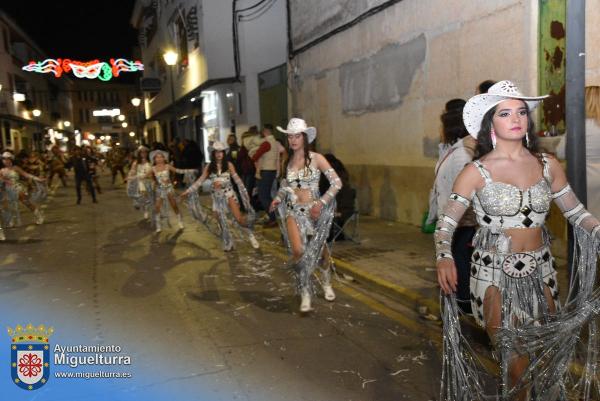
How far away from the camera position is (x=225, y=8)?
2108cm

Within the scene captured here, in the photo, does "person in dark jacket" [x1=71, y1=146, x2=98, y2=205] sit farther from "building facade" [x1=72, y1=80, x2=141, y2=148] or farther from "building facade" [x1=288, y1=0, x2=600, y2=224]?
"building facade" [x1=72, y1=80, x2=141, y2=148]

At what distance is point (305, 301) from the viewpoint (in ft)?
19.7

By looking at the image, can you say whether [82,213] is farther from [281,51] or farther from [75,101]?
[75,101]

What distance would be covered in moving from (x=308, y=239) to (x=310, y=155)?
925 millimetres

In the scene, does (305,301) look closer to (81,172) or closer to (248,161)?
(248,161)

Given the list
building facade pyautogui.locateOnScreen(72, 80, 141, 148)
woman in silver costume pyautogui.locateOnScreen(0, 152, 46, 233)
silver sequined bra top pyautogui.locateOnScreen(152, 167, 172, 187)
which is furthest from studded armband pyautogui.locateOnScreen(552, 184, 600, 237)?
building facade pyautogui.locateOnScreen(72, 80, 141, 148)

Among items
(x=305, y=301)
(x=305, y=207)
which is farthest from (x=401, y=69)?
(x=305, y=301)

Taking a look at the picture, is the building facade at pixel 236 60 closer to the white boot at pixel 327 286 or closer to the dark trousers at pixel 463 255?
the white boot at pixel 327 286

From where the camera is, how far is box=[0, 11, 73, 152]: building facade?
138 feet

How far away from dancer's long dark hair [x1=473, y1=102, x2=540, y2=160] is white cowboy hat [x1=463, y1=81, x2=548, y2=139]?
3cm

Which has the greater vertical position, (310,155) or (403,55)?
(403,55)

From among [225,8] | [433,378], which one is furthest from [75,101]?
[433,378]

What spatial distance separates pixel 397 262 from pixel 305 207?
2.33m

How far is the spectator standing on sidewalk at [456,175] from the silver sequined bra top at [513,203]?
1430mm
